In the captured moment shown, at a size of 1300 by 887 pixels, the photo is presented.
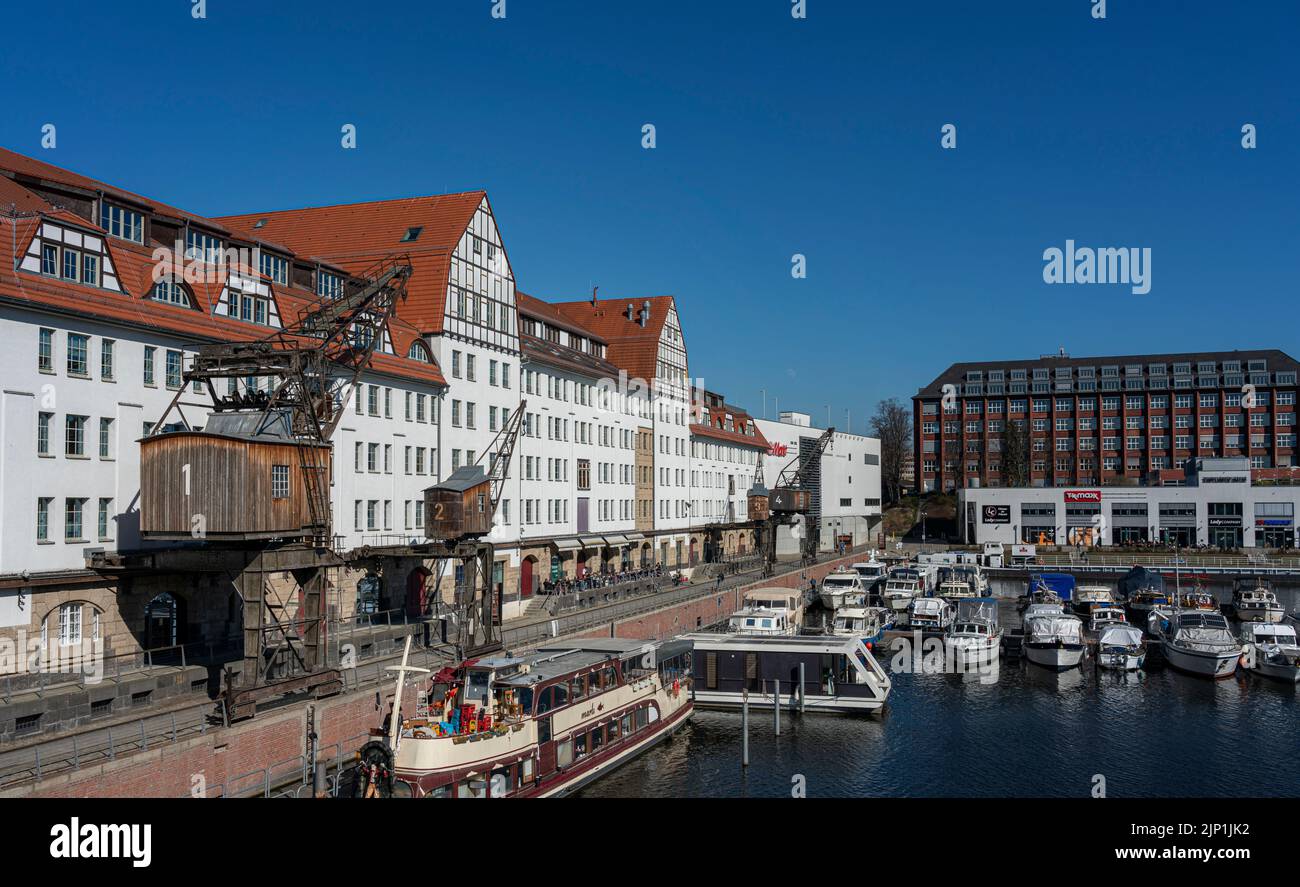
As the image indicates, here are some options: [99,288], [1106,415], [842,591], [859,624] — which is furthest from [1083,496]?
[99,288]

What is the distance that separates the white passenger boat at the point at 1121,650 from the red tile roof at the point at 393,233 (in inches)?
1484

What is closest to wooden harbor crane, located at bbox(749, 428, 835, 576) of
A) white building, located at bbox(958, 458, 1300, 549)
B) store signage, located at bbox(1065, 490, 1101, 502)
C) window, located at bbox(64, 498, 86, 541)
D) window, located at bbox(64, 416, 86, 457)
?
white building, located at bbox(958, 458, 1300, 549)

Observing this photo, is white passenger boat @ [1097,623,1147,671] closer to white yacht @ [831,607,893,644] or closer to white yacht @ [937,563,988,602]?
white yacht @ [831,607,893,644]

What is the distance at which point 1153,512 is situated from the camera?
378 feet

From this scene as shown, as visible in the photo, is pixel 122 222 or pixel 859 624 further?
pixel 859 624

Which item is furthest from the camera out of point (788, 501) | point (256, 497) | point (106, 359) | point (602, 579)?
point (788, 501)

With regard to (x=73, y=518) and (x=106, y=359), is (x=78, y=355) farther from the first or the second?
(x=73, y=518)

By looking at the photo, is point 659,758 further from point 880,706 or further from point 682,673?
point 880,706

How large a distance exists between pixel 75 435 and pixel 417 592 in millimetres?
20703

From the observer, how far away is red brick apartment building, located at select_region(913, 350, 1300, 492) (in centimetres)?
13788

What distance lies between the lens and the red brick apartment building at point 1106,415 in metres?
138

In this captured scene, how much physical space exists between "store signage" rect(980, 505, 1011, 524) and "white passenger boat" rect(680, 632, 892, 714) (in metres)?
82.5

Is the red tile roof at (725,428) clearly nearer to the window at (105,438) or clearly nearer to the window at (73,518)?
the window at (105,438)
